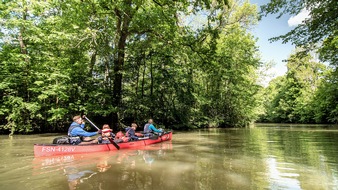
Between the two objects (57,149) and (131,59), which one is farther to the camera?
(131,59)

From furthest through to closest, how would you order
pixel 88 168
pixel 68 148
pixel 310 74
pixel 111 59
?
pixel 310 74
pixel 111 59
pixel 68 148
pixel 88 168

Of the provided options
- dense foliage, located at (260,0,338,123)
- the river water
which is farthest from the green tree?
the river water

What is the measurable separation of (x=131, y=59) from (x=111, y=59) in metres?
1.91

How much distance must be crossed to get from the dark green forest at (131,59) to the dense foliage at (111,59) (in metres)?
0.09

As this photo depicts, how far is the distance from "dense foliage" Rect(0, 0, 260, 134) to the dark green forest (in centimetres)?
9

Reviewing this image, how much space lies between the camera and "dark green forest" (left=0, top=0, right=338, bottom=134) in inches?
517

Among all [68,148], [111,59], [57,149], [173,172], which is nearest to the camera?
[173,172]

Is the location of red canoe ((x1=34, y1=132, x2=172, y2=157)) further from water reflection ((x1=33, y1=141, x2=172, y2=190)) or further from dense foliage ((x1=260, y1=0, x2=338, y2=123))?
dense foliage ((x1=260, y1=0, x2=338, y2=123))

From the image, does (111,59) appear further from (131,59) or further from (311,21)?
(311,21)

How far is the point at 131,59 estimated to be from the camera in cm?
2308

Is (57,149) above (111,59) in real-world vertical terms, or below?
below

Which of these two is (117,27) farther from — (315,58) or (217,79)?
(315,58)

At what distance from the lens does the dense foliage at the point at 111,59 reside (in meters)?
14.3

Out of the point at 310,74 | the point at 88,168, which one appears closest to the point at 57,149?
the point at 88,168
